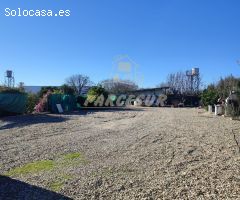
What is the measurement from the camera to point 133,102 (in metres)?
60.0

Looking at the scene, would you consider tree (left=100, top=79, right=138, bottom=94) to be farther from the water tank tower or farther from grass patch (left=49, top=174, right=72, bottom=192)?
grass patch (left=49, top=174, right=72, bottom=192)

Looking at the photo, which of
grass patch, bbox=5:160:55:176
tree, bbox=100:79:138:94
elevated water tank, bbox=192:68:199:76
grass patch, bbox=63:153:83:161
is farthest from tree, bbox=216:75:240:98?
elevated water tank, bbox=192:68:199:76

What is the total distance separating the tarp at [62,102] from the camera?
105 feet

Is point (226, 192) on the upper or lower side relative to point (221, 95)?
lower

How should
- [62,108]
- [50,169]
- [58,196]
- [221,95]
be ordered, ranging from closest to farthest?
[58,196] < [50,169] < [221,95] < [62,108]

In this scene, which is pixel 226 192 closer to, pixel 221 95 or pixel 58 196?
pixel 58 196

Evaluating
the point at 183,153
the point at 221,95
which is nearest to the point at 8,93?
the point at 221,95

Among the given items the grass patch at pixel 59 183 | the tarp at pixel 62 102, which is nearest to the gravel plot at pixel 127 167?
the grass patch at pixel 59 183

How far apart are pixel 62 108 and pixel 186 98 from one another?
30994mm

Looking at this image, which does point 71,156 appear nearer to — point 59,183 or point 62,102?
point 59,183

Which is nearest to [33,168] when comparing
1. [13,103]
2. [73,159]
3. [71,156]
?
[73,159]

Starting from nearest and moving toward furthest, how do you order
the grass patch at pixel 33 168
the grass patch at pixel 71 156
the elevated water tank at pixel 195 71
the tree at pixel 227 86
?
the grass patch at pixel 33 168
the grass patch at pixel 71 156
the tree at pixel 227 86
the elevated water tank at pixel 195 71

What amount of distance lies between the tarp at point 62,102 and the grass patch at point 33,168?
22906 mm

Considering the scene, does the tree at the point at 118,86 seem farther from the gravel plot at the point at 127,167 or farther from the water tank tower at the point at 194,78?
the gravel plot at the point at 127,167
